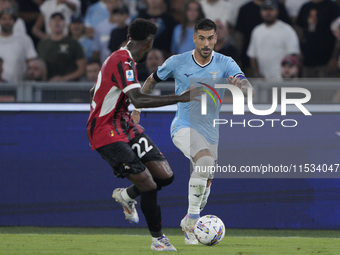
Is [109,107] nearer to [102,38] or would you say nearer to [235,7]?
[102,38]

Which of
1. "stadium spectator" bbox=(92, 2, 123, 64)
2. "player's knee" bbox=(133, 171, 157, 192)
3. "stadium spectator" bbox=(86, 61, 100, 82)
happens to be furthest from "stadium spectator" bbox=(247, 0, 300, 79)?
"player's knee" bbox=(133, 171, 157, 192)

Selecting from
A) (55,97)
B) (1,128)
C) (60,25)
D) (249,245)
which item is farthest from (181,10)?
(249,245)

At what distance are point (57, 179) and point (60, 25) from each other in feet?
10.8

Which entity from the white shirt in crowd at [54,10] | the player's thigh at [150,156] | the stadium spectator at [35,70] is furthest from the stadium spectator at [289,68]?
the player's thigh at [150,156]

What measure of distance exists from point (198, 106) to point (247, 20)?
4.18 meters

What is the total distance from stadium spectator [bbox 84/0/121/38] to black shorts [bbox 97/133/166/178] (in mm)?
5535

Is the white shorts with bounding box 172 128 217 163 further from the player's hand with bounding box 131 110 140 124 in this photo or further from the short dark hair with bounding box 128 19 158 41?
the short dark hair with bounding box 128 19 158 41

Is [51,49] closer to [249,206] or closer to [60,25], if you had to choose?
[60,25]

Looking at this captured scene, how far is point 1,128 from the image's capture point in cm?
909

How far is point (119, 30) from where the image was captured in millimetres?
11367

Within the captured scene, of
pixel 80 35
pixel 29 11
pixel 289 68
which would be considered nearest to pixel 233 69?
pixel 289 68

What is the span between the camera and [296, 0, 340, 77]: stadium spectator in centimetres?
1106

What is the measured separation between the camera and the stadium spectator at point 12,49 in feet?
36.9

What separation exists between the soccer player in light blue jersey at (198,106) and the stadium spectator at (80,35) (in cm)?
407
